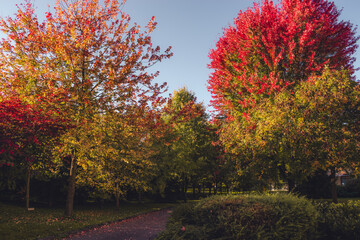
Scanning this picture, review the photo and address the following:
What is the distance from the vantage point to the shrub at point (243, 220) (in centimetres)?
604

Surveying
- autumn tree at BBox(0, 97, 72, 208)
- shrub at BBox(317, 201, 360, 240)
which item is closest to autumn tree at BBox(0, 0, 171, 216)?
autumn tree at BBox(0, 97, 72, 208)

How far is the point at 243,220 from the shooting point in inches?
244

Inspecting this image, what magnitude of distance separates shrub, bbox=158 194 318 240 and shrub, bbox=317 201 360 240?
130 cm

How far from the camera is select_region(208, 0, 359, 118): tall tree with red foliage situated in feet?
50.1

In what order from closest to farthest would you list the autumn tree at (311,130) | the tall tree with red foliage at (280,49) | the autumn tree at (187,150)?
the autumn tree at (311,130) < the tall tree with red foliage at (280,49) < the autumn tree at (187,150)

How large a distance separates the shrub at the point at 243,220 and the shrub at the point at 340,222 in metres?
1.30

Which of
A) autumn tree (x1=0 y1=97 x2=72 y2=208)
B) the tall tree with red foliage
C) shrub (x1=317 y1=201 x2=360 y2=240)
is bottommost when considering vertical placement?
shrub (x1=317 y1=201 x2=360 y2=240)

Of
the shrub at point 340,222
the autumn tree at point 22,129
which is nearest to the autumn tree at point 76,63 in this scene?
the autumn tree at point 22,129

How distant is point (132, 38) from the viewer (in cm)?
1214

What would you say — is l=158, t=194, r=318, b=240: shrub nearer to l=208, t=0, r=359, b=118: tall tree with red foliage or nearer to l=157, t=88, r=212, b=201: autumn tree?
l=208, t=0, r=359, b=118: tall tree with red foliage

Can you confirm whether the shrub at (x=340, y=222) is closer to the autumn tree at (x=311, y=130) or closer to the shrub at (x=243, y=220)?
the shrub at (x=243, y=220)

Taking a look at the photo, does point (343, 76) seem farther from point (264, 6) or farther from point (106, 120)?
point (106, 120)

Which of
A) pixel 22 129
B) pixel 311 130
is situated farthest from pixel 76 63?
pixel 311 130

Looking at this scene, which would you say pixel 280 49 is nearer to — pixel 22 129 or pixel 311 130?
pixel 311 130
